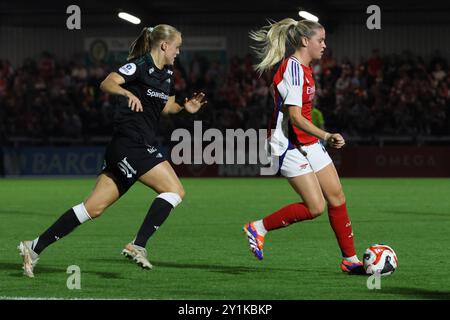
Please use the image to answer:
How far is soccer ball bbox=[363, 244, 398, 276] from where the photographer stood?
8062 mm

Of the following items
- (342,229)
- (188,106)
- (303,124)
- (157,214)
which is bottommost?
(342,229)

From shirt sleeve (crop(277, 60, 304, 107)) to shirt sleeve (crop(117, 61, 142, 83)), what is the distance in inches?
44.5

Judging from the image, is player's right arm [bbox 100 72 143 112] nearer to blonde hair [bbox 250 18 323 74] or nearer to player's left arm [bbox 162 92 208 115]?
player's left arm [bbox 162 92 208 115]

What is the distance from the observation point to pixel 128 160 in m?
8.03

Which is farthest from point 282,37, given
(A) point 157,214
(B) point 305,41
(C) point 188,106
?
(A) point 157,214

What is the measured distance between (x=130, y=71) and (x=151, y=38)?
1.31 feet

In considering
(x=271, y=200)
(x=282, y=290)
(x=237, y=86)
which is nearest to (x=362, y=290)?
(x=282, y=290)

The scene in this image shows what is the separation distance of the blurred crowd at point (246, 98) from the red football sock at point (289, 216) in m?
18.5

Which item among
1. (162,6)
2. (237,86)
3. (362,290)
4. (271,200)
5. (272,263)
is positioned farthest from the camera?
(162,6)

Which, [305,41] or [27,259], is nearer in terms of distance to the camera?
[27,259]

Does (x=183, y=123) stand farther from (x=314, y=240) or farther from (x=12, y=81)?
(x=314, y=240)

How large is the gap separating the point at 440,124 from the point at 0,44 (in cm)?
1711

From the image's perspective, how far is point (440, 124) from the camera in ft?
91.7

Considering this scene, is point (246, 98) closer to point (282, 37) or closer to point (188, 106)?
point (188, 106)
